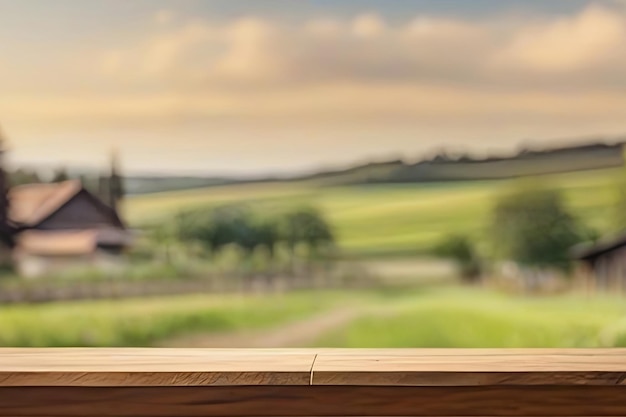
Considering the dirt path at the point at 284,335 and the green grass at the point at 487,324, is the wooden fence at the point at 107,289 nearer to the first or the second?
the dirt path at the point at 284,335

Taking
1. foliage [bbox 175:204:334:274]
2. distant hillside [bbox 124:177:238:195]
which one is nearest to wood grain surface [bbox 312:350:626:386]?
foliage [bbox 175:204:334:274]

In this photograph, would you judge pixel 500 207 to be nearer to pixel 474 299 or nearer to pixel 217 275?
pixel 474 299

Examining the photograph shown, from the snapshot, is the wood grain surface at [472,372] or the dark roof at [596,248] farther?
the dark roof at [596,248]

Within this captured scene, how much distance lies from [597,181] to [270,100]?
503 millimetres

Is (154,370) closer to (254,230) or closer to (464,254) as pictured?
(254,230)

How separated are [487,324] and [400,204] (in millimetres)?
218

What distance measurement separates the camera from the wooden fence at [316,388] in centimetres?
96

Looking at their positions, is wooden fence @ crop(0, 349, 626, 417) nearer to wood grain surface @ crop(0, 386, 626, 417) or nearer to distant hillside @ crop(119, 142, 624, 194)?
wood grain surface @ crop(0, 386, 626, 417)

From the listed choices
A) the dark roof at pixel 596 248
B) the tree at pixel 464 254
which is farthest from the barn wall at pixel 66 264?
the dark roof at pixel 596 248

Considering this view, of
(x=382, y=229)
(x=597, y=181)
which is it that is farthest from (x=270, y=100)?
(x=597, y=181)

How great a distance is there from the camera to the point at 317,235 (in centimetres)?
118

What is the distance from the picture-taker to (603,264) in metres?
1.16

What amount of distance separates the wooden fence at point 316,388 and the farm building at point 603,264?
0.17 metres

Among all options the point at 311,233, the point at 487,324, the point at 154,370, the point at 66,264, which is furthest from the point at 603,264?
the point at 66,264
